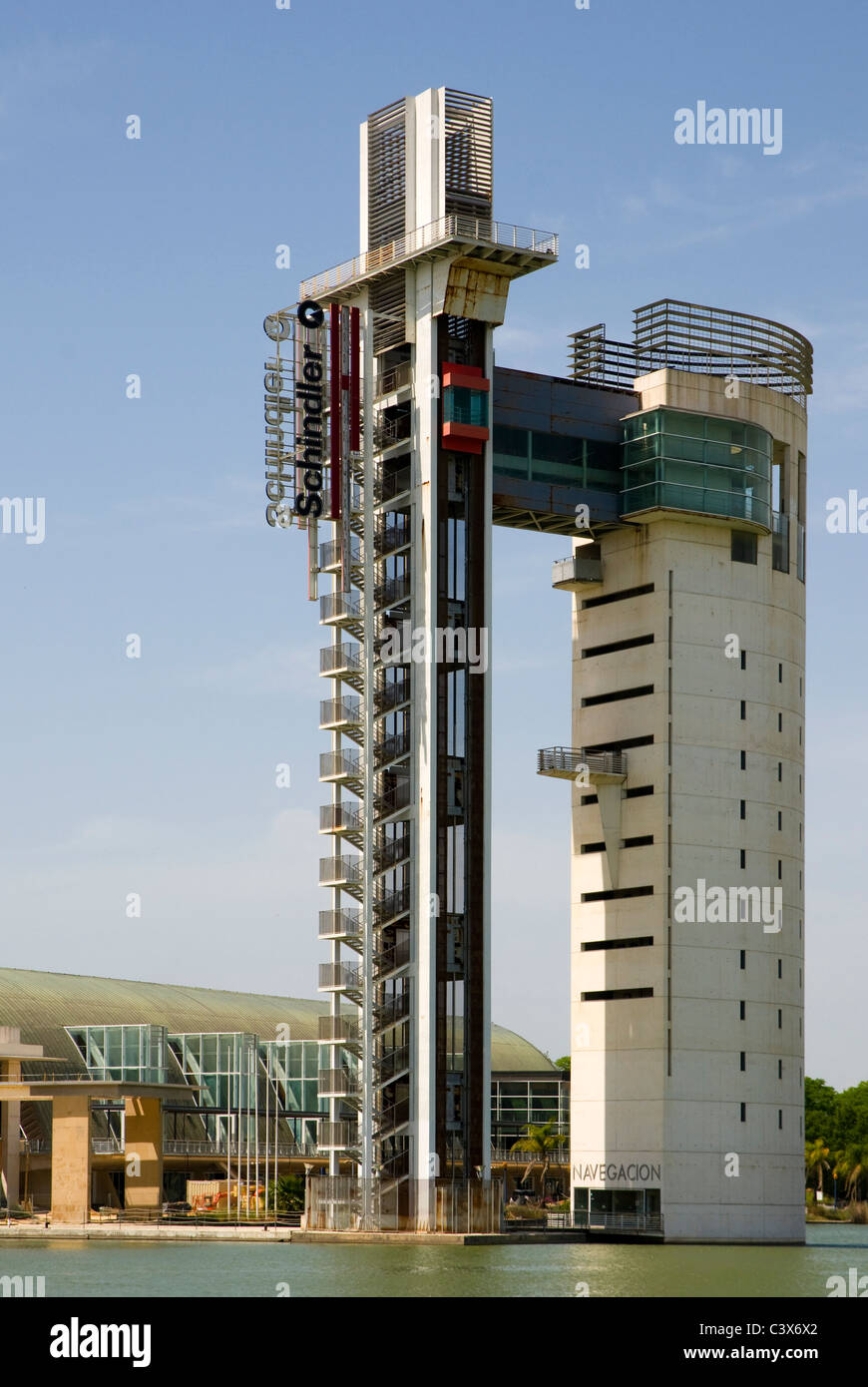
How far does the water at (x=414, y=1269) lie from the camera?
233 feet

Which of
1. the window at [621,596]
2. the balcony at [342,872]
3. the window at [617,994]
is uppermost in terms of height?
the window at [621,596]

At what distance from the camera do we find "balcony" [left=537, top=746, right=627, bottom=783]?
378ft

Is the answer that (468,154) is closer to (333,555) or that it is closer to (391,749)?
(333,555)

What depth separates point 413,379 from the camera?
4262 inches

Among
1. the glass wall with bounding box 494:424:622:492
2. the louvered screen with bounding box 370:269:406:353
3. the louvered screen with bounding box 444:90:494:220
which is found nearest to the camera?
the louvered screen with bounding box 370:269:406:353

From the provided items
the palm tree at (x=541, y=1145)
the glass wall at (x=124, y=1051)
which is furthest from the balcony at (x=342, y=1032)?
the palm tree at (x=541, y=1145)

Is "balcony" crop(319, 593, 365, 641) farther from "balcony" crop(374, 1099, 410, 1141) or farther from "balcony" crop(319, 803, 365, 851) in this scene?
"balcony" crop(374, 1099, 410, 1141)

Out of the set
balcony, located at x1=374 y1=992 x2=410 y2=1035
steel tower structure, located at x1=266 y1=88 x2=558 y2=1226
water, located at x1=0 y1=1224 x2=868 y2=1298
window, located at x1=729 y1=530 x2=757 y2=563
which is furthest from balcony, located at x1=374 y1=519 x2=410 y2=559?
water, located at x1=0 y1=1224 x2=868 y2=1298

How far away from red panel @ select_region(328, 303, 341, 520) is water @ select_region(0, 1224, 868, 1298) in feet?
112

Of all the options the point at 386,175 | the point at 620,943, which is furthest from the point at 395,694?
the point at 386,175

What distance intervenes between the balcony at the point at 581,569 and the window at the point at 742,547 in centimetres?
685

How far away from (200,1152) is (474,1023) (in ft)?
165

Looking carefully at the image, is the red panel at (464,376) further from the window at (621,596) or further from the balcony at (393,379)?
the window at (621,596)
